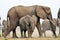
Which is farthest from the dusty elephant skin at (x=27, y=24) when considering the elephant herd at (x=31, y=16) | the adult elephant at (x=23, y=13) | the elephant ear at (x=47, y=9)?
the elephant ear at (x=47, y=9)

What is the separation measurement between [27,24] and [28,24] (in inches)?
1.2

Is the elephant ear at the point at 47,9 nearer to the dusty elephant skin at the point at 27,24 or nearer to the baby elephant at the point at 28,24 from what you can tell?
the baby elephant at the point at 28,24

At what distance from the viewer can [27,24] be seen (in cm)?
984

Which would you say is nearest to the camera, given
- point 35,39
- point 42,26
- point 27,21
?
point 35,39

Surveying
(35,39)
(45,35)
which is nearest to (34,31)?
(45,35)

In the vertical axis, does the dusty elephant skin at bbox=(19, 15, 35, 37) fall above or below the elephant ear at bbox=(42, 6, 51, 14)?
below

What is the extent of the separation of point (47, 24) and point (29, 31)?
3.00ft

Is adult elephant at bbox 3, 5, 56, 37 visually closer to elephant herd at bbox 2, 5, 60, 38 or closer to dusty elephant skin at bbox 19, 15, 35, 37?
elephant herd at bbox 2, 5, 60, 38

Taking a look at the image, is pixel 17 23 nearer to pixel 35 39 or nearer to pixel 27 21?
pixel 27 21

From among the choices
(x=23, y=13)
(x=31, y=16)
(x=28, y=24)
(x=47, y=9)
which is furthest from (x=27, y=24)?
(x=47, y=9)

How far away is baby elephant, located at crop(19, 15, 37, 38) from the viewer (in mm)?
9727

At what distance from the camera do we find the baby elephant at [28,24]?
9.73 meters

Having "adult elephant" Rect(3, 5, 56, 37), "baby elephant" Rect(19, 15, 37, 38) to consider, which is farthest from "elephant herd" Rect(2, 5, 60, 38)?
"baby elephant" Rect(19, 15, 37, 38)

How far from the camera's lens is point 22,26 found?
9977 millimetres
